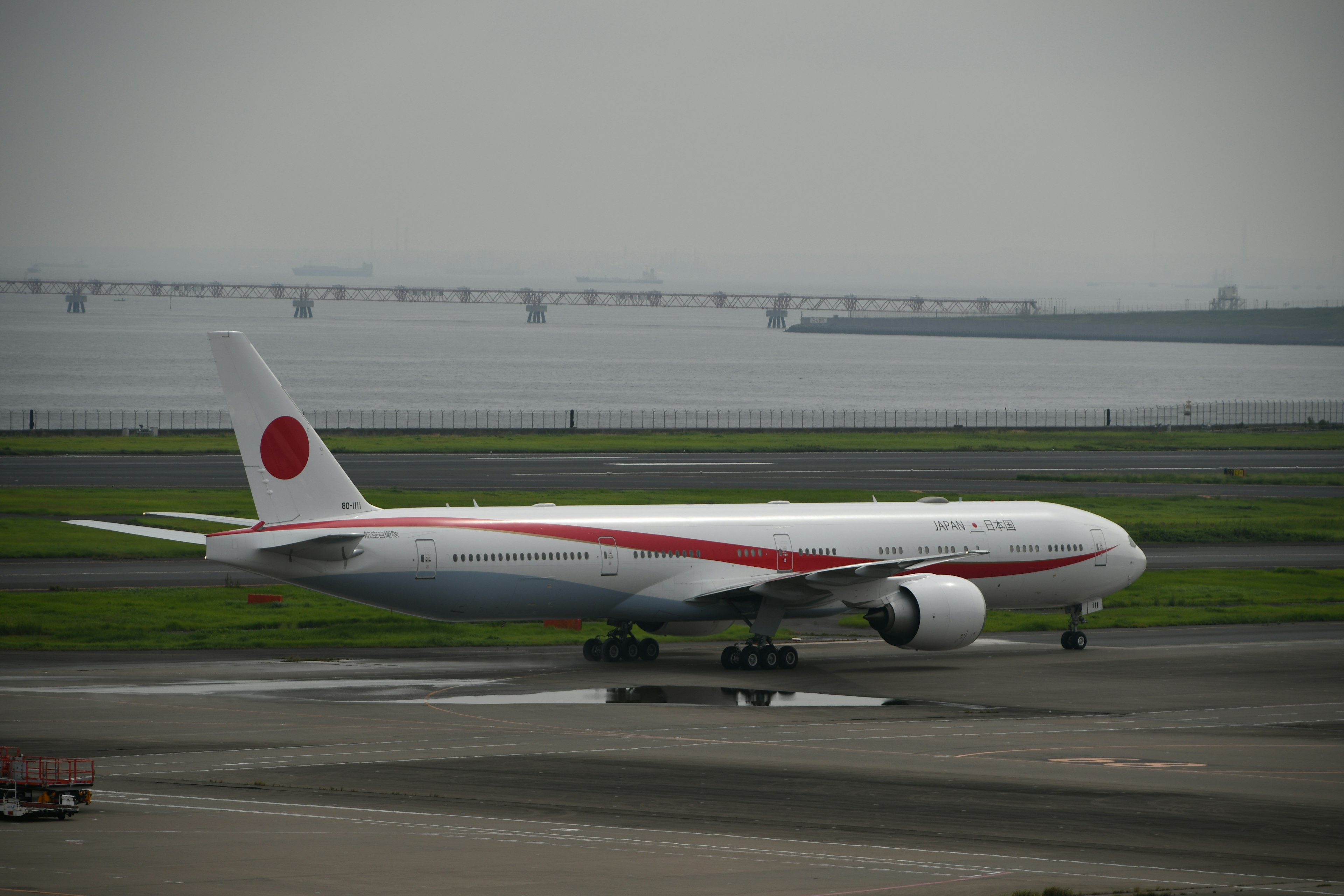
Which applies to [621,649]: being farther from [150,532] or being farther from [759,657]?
[150,532]

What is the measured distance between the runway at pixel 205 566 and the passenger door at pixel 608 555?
17655 millimetres

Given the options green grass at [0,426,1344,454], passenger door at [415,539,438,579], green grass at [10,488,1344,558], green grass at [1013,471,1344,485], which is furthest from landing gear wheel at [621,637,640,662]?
green grass at [0,426,1344,454]

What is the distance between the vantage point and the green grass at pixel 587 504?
2835 inches

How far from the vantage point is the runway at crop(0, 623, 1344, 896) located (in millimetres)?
24438

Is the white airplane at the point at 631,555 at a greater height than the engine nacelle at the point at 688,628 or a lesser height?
greater

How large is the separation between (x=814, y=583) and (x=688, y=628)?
475 cm

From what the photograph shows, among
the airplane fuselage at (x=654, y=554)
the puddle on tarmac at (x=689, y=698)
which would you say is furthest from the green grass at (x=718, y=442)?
the puddle on tarmac at (x=689, y=698)

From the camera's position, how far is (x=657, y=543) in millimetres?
47750

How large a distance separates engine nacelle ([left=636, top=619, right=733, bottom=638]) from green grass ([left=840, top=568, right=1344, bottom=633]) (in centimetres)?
897

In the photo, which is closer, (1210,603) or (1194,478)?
(1210,603)

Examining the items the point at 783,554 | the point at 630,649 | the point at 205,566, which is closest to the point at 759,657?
the point at 783,554

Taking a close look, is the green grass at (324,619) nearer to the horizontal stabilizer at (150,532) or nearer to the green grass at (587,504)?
the horizontal stabilizer at (150,532)

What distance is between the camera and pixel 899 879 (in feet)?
78.5

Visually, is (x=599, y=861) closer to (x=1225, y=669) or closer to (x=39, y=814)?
(x=39, y=814)
